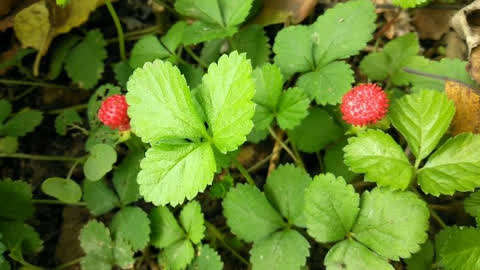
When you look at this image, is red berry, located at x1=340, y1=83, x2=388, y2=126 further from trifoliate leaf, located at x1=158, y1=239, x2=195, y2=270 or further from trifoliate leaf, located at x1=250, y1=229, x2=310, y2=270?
trifoliate leaf, located at x1=158, y1=239, x2=195, y2=270

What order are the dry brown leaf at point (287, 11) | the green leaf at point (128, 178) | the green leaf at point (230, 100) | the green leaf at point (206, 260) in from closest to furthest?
the green leaf at point (230, 100) < the green leaf at point (206, 260) < the green leaf at point (128, 178) < the dry brown leaf at point (287, 11)

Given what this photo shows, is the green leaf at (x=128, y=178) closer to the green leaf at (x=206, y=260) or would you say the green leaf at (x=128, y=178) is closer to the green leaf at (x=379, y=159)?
the green leaf at (x=206, y=260)

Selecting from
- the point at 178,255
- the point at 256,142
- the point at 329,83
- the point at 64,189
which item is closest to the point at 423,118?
the point at 329,83

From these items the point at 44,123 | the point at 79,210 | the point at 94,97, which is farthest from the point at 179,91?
the point at 44,123

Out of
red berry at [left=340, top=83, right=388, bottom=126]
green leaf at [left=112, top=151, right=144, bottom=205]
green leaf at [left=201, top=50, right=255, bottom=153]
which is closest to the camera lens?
green leaf at [left=201, top=50, right=255, bottom=153]

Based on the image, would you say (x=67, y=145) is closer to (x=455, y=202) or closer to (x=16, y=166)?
(x=16, y=166)

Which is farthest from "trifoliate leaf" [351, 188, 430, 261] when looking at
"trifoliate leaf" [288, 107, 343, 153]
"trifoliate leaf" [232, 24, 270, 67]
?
"trifoliate leaf" [232, 24, 270, 67]

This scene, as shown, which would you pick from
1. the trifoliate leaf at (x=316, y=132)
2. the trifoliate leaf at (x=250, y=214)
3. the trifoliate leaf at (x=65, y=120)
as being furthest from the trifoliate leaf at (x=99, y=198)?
the trifoliate leaf at (x=316, y=132)
